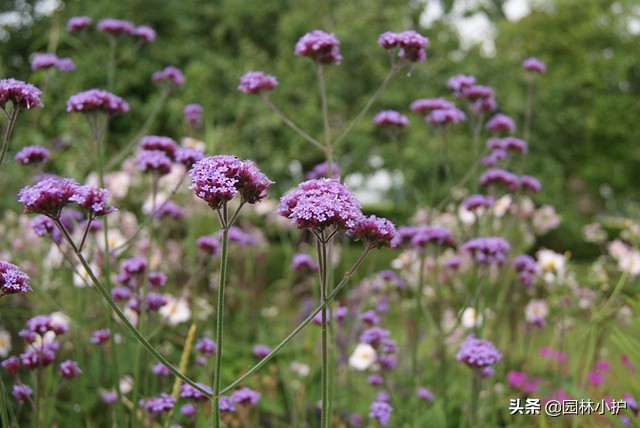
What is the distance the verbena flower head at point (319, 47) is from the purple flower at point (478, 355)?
1.15m

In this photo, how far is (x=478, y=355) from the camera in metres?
2.45

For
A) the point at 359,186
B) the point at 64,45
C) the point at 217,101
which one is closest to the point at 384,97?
the point at 359,186

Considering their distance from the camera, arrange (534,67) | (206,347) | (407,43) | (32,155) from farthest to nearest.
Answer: (534,67), (206,347), (407,43), (32,155)

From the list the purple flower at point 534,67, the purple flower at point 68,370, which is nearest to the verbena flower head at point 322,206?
the purple flower at point 68,370

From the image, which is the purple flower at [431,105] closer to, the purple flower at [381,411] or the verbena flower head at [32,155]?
the purple flower at [381,411]

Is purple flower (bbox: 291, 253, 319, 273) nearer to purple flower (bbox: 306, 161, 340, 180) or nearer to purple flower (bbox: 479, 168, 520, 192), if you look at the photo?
purple flower (bbox: 306, 161, 340, 180)

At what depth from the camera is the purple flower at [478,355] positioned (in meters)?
2.43

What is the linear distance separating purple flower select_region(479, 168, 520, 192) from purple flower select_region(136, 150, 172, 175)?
1.60 meters

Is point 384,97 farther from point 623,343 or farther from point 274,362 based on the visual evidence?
point 623,343

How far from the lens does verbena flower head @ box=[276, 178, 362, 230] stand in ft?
5.21

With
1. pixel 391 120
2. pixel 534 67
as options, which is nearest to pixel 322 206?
pixel 391 120

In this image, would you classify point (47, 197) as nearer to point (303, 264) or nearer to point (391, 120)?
point (391, 120)

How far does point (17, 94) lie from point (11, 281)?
566 millimetres

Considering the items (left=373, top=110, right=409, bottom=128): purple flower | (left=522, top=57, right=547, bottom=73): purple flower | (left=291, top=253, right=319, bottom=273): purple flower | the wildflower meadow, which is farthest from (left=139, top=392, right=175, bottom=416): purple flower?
(left=522, top=57, right=547, bottom=73): purple flower
